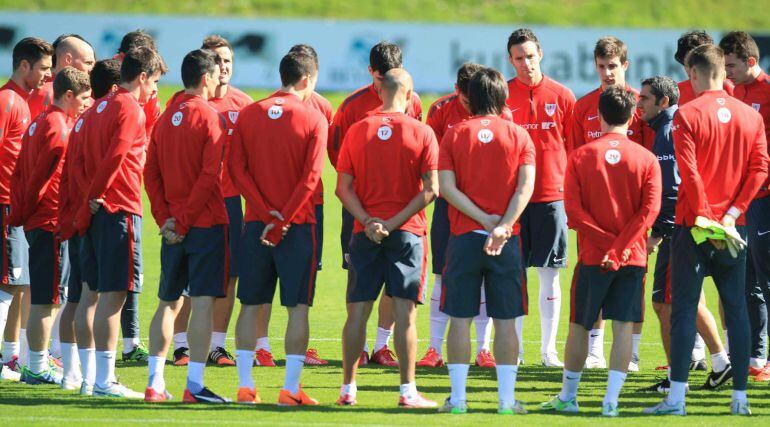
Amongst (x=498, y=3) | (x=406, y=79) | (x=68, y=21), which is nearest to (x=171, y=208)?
(x=406, y=79)

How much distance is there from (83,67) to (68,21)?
22348mm

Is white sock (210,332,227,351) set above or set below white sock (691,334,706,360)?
below

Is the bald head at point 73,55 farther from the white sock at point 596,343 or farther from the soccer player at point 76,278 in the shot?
the white sock at point 596,343

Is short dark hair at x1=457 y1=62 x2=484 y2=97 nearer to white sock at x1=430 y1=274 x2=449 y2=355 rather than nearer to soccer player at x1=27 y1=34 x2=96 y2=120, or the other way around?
white sock at x1=430 y1=274 x2=449 y2=355

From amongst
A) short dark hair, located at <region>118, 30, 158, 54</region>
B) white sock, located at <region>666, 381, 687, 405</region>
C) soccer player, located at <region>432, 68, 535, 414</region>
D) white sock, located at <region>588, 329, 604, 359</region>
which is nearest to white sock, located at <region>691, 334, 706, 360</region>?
white sock, located at <region>588, 329, 604, 359</region>

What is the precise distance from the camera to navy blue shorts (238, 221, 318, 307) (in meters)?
8.80

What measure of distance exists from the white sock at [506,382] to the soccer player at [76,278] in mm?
3206

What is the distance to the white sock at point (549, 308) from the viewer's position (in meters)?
11.0

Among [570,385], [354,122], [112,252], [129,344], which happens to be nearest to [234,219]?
[354,122]

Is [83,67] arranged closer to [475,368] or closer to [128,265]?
[128,265]

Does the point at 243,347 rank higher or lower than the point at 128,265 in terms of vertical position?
lower

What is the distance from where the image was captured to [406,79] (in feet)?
29.1

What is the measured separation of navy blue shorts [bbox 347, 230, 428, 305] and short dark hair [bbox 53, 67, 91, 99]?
8.87 feet

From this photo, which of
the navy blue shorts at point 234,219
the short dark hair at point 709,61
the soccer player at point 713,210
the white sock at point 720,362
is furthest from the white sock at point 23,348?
the short dark hair at point 709,61
